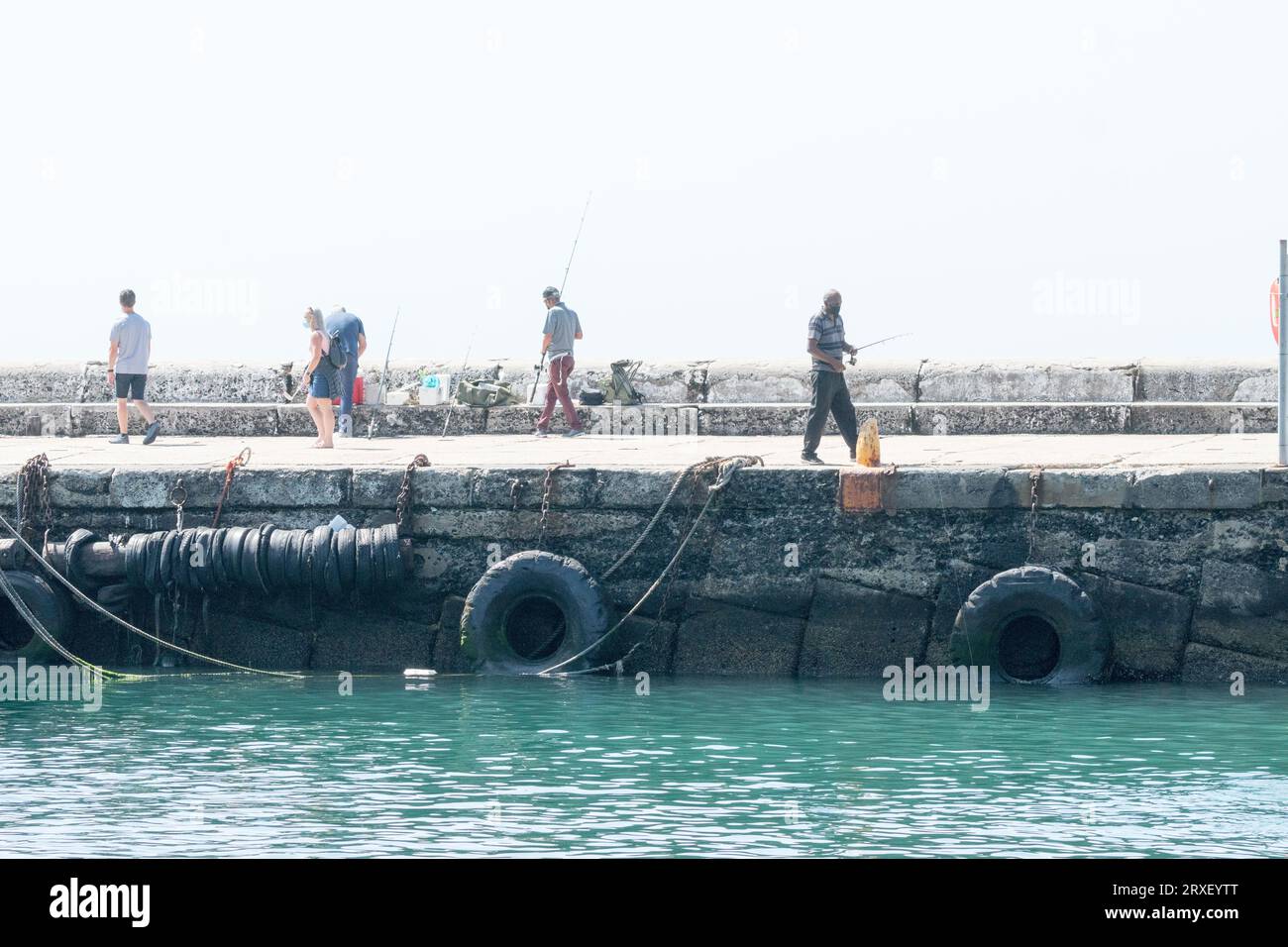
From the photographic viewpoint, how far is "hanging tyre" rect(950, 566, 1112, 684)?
1302 cm

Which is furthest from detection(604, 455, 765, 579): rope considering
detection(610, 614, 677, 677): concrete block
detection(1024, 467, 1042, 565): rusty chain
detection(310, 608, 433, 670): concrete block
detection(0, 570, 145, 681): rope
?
detection(0, 570, 145, 681): rope

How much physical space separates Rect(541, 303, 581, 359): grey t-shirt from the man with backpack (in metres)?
1.87

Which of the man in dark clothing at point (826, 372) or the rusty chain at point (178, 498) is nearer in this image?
the rusty chain at point (178, 498)

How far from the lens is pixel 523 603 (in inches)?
551

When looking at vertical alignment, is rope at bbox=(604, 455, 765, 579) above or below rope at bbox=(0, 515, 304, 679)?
above

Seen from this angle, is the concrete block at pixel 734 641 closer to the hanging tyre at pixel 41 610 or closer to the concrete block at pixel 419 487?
the concrete block at pixel 419 487

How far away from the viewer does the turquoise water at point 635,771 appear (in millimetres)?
9242

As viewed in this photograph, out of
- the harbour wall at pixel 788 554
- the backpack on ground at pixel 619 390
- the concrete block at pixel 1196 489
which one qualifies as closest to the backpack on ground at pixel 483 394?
the backpack on ground at pixel 619 390

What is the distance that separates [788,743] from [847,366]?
A: 8938mm

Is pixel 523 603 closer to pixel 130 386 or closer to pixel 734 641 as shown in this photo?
pixel 734 641

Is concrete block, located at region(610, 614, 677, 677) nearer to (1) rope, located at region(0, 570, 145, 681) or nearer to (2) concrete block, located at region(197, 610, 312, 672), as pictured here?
(2) concrete block, located at region(197, 610, 312, 672)

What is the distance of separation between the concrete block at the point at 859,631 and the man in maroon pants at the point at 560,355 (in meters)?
5.16

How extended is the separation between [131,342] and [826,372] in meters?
6.55
